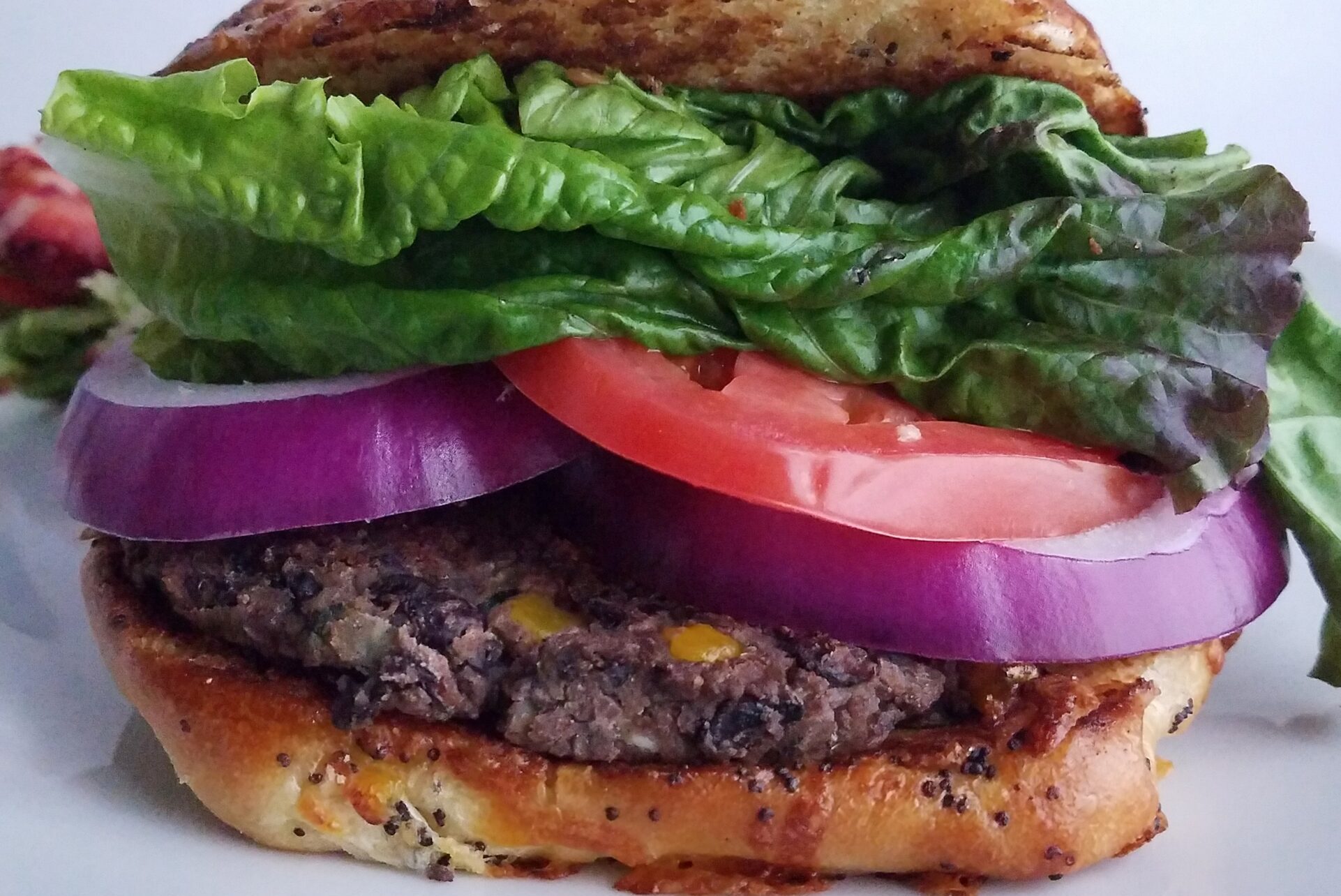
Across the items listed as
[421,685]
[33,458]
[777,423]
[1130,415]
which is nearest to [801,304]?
[777,423]

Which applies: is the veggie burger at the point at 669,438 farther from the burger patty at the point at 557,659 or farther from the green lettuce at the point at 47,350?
the green lettuce at the point at 47,350

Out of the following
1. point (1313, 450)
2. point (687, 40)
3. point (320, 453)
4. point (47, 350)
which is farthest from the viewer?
point (47, 350)

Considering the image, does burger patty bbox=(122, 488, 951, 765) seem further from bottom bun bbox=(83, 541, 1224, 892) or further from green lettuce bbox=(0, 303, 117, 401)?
green lettuce bbox=(0, 303, 117, 401)

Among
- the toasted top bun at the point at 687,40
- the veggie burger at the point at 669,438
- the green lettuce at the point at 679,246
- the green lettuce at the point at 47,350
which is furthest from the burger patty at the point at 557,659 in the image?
the green lettuce at the point at 47,350

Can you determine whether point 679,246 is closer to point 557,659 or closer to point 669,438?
point 669,438

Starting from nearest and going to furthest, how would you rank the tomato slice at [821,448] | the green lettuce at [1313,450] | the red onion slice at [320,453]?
the tomato slice at [821,448] → the red onion slice at [320,453] → the green lettuce at [1313,450]

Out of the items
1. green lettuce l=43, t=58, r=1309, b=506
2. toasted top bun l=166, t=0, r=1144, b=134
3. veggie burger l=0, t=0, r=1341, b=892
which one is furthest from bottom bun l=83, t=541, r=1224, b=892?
toasted top bun l=166, t=0, r=1144, b=134

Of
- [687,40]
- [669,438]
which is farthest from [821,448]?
[687,40]

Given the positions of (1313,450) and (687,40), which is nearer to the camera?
(687,40)
